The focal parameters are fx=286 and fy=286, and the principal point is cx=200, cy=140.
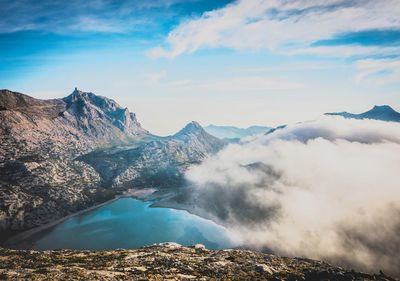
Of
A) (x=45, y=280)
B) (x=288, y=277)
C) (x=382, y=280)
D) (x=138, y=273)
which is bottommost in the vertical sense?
(x=382, y=280)

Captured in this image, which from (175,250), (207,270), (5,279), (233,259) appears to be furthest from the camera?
(175,250)

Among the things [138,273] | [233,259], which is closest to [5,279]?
[138,273]

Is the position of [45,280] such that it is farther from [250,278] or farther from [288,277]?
[288,277]

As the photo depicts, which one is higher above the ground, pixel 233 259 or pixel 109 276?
pixel 109 276

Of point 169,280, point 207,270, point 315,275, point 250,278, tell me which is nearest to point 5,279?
point 169,280

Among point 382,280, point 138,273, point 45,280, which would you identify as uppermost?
point 45,280

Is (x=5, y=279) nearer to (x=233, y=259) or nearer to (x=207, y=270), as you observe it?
(x=207, y=270)

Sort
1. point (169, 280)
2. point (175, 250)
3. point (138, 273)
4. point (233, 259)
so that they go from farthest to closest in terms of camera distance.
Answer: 1. point (175, 250)
2. point (233, 259)
3. point (138, 273)
4. point (169, 280)

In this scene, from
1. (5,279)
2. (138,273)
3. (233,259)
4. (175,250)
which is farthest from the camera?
(175,250)

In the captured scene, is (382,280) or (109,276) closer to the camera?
(109,276)
